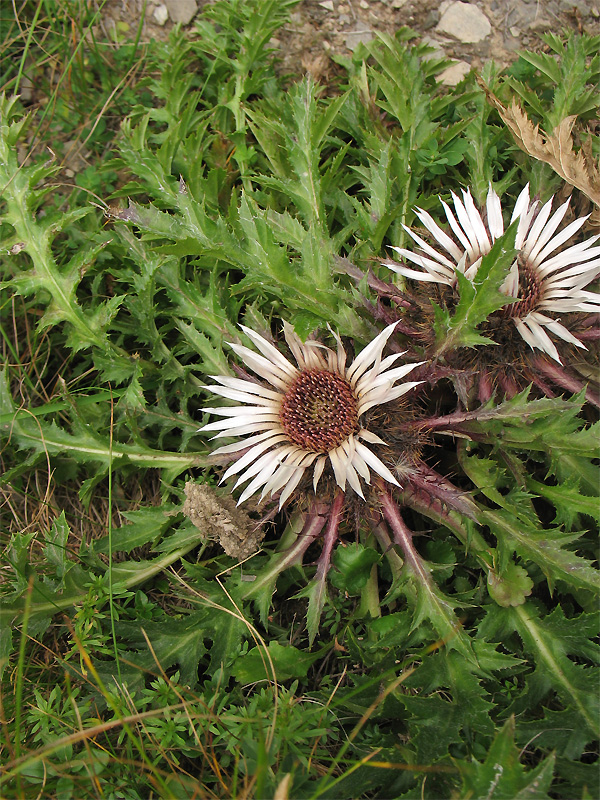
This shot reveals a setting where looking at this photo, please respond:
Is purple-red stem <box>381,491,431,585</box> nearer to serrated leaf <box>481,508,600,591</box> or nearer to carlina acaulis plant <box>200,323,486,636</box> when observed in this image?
carlina acaulis plant <box>200,323,486,636</box>

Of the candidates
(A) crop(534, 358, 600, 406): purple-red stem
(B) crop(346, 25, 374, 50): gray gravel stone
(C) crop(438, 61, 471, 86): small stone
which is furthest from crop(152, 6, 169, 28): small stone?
(A) crop(534, 358, 600, 406): purple-red stem

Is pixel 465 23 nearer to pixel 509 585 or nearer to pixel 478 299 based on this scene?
pixel 478 299

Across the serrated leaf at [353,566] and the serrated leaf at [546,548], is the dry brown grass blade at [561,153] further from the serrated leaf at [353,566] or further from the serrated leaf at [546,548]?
the serrated leaf at [353,566]

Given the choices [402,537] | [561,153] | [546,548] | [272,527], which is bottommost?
[272,527]

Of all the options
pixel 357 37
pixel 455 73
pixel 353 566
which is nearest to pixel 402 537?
pixel 353 566

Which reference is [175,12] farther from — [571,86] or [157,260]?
[571,86]

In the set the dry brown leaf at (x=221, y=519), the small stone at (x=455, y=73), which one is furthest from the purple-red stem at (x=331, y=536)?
the small stone at (x=455, y=73)
